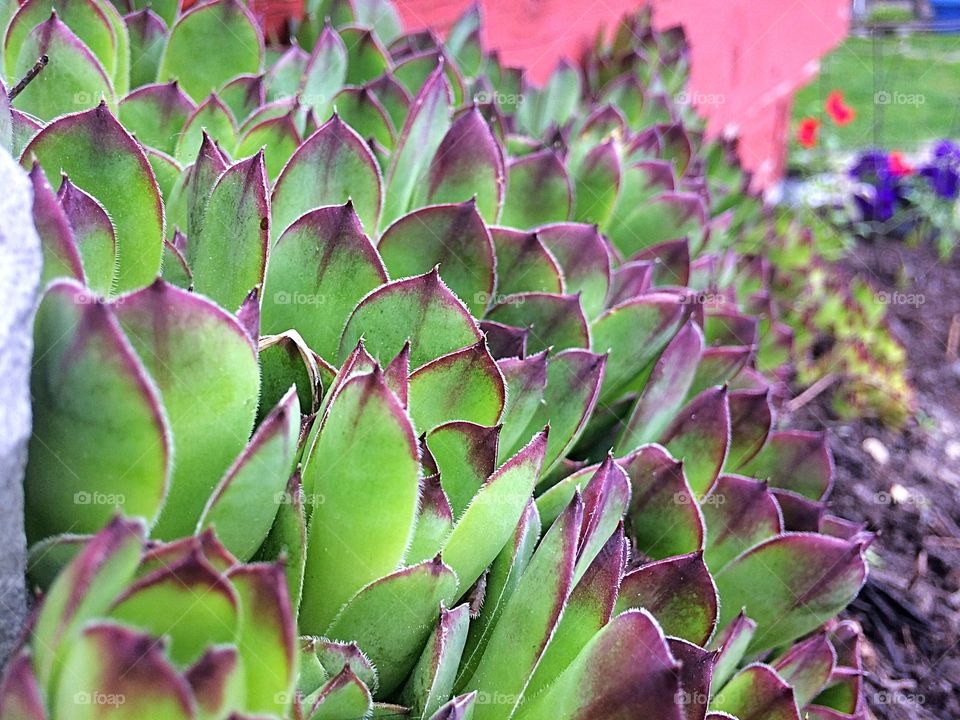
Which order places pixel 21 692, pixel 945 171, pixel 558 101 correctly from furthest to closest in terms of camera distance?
1. pixel 945 171
2. pixel 558 101
3. pixel 21 692

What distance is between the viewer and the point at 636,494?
2.90 ft

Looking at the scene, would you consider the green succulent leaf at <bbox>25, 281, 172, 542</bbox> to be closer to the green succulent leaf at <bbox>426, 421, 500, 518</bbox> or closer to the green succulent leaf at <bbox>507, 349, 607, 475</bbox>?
the green succulent leaf at <bbox>426, 421, 500, 518</bbox>

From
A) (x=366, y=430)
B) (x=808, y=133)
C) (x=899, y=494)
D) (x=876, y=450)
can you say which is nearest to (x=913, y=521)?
(x=899, y=494)

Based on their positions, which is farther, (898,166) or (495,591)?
(898,166)

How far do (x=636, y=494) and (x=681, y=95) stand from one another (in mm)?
1361

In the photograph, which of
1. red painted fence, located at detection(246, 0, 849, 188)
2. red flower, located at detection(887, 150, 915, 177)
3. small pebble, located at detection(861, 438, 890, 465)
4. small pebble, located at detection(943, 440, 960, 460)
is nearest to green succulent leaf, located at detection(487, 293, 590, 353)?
red painted fence, located at detection(246, 0, 849, 188)

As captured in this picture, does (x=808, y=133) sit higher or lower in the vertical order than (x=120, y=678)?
lower

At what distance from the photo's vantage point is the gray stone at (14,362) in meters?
0.46

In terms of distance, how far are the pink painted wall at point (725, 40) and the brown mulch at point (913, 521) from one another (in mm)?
800

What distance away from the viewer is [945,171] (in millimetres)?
4164

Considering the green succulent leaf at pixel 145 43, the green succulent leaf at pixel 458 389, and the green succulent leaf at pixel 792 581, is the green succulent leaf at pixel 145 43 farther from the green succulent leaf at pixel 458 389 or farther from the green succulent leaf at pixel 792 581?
the green succulent leaf at pixel 792 581

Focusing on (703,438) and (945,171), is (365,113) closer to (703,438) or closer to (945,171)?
(703,438)

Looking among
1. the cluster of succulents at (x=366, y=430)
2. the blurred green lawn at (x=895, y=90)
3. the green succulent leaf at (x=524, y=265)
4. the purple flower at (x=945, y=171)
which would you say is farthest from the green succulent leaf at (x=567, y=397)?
the blurred green lawn at (x=895, y=90)

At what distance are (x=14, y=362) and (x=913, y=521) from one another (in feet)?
6.53
